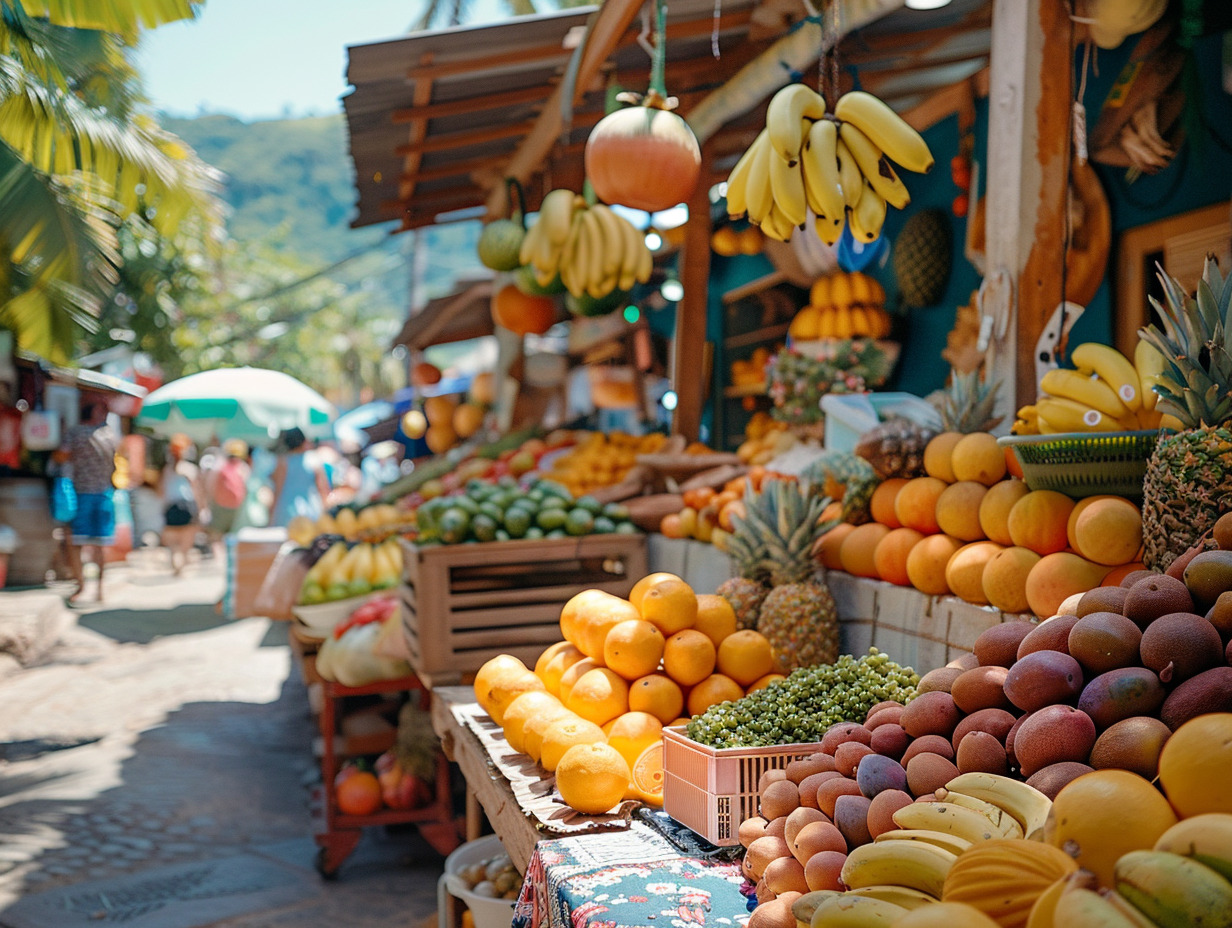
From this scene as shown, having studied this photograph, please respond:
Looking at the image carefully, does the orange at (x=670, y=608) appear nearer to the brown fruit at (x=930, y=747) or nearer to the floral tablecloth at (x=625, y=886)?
the floral tablecloth at (x=625, y=886)

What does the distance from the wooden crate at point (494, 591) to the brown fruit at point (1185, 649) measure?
2907 millimetres

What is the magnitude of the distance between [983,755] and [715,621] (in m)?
1.32

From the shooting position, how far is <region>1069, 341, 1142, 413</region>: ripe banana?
2354 millimetres

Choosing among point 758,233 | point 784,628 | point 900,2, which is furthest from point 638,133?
point 758,233

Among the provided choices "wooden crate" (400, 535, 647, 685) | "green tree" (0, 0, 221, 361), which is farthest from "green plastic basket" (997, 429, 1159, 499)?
"green tree" (0, 0, 221, 361)

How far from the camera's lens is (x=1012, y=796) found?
1.42 metres

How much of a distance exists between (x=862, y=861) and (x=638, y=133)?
9.17 feet

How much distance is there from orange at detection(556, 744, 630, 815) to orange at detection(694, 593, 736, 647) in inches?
22.0

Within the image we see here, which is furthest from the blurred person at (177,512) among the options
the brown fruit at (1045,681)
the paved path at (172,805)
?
the brown fruit at (1045,681)

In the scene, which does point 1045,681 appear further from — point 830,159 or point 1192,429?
point 830,159

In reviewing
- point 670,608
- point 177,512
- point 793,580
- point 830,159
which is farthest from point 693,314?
point 177,512

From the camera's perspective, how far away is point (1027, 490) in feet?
8.16

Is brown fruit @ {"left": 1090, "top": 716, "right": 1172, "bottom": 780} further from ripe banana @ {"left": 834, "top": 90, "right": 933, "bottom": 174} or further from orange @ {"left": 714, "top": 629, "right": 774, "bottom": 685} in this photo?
ripe banana @ {"left": 834, "top": 90, "right": 933, "bottom": 174}

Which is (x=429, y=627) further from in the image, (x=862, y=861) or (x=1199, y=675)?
(x=1199, y=675)
